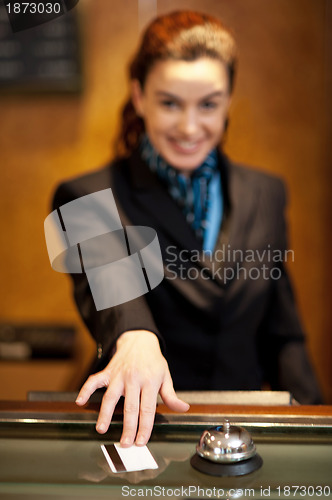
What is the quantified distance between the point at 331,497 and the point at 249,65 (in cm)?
214

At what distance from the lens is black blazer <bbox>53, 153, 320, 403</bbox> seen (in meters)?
1.33

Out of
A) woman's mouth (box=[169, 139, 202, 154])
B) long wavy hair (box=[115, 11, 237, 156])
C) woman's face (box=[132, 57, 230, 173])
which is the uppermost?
long wavy hair (box=[115, 11, 237, 156])

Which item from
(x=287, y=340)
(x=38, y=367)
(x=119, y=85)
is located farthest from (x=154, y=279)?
(x=119, y=85)

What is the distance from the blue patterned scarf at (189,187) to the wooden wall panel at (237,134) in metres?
1.03

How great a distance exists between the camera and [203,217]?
1.38 metres

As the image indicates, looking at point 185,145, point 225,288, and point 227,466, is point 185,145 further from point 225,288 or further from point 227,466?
point 227,466

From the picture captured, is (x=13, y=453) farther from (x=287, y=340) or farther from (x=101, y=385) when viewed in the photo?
(x=287, y=340)

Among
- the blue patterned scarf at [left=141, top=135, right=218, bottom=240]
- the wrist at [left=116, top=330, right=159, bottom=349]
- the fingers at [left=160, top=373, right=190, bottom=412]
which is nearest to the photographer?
the fingers at [left=160, top=373, right=190, bottom=412]

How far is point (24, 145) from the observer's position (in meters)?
2.56

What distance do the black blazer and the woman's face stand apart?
0.09 m

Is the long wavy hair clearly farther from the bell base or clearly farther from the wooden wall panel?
the wooden wall panel

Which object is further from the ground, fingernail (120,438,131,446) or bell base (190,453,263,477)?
bell base (190,453,263,477)

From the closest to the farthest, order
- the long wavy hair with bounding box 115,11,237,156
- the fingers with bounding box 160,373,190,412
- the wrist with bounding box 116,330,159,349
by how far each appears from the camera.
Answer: the fingers with bounding box 160,373,190,412, the wrist with bounding box 116,330,159,349, the long wavy hair with bounding box 115,11,237,156

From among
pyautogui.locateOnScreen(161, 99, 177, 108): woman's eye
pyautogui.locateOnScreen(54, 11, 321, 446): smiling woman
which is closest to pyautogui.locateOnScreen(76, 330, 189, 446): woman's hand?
pyautogui.locateOnScreen(54, 11, 321, 446): smiling woman
